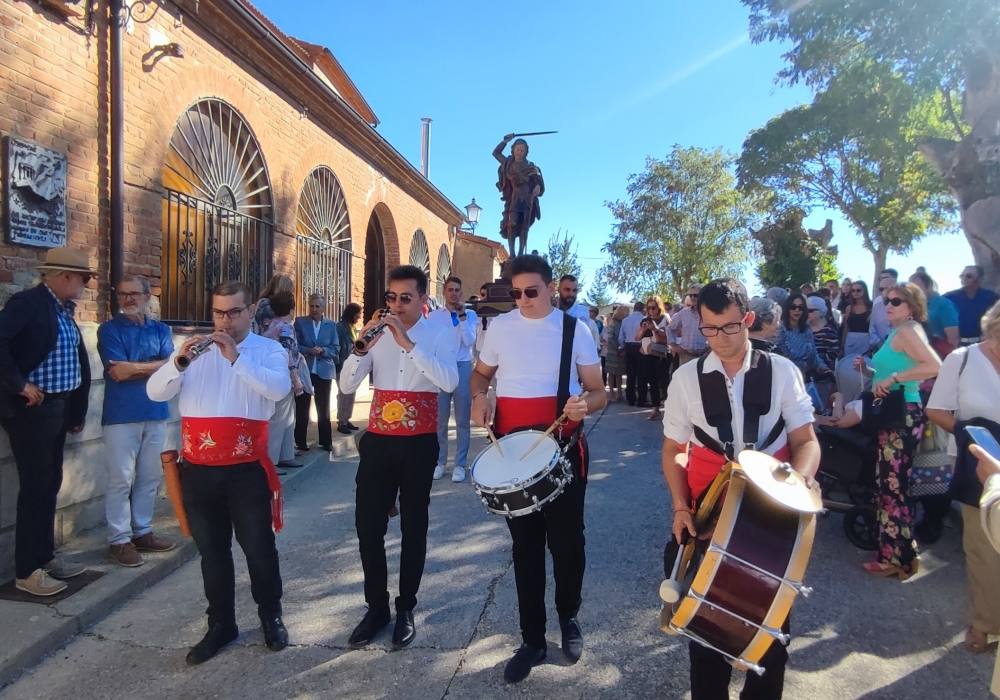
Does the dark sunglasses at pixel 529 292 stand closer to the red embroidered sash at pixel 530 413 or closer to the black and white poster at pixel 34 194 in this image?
the red embroidered sash at pixel 530 413

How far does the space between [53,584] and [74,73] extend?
3.85m

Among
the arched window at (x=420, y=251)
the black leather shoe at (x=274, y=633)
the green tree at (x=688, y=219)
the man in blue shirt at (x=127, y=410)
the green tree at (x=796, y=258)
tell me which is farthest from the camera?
the green tree at (x=688, y=219)

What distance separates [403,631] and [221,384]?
1.57 metres

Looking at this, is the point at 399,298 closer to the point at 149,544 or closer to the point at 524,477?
the point at 524,477

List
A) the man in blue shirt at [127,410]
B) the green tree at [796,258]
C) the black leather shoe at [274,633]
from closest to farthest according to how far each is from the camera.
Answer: the black leather shoe at [274,633]
the man in blue shirt at [127,410]
the green tree at [796,258]

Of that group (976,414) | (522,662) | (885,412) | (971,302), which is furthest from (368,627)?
(971,302)

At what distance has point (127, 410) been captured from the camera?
4.37 m

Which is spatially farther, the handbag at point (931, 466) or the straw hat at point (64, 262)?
the handbag at point (931, 466)

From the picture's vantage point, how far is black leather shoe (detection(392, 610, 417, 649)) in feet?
11.1

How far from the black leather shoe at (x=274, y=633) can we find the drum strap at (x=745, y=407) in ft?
7.85

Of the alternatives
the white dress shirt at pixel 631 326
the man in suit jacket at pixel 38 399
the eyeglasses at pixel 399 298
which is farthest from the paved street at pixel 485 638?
the white dress shirt at pixel 631 326

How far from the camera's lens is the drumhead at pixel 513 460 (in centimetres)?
277

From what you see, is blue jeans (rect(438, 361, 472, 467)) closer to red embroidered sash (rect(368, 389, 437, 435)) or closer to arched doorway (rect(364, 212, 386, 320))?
red embroidered sash (rect(368, 389, 437, 435))

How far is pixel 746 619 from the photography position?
208cm
